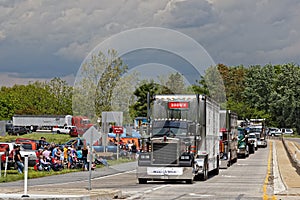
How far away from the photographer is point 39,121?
110250 millimetres

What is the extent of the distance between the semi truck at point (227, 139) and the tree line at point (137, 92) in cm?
200

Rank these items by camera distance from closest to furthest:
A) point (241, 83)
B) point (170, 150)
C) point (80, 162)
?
point (170, 150) < point (80, 162) < point (241, 83)

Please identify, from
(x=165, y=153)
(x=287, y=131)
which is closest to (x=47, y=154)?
(x=165, y=153)

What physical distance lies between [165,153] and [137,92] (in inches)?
388

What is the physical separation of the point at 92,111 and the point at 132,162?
5.99m

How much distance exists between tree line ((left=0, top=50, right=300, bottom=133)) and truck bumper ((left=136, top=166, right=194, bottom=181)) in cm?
626

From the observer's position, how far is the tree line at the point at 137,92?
36531mm

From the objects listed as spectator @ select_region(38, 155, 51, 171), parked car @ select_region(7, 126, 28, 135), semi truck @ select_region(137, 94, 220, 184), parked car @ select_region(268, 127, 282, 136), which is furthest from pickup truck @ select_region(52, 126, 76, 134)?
semi truck @ select_region(137, 94, 220, 184)

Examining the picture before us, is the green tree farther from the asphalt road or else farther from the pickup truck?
the pickup truck

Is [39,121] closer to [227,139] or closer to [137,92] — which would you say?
[227,139]

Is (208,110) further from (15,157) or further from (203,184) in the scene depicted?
(15,157)

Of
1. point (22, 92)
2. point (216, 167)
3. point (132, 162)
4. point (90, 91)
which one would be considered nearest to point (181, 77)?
point (216, 167)

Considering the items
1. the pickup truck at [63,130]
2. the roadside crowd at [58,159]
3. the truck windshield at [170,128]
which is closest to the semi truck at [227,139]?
the roadside crowd at [58,159]

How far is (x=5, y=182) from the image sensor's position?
28.7m
